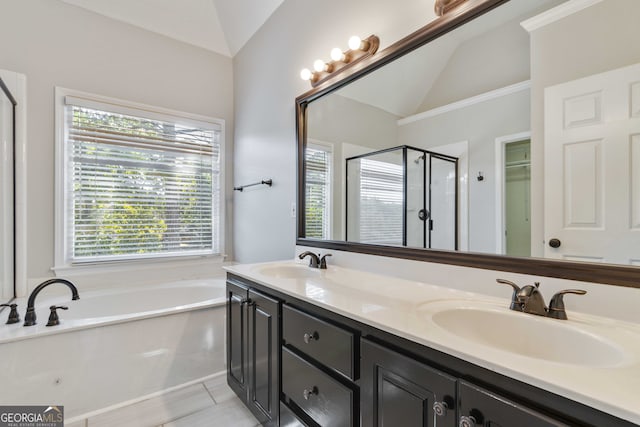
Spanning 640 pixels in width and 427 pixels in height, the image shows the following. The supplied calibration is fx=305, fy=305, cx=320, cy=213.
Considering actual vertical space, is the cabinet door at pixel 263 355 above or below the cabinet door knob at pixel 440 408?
below

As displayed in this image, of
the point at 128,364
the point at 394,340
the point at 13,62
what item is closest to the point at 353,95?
the point at 394,340

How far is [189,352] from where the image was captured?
2.11 meters

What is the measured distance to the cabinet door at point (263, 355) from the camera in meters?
1.40

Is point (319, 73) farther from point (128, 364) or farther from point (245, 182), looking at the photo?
point (128, 364)

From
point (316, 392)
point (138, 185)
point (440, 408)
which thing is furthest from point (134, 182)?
point (440, 408)

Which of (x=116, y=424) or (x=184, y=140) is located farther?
(x=184, y=140)

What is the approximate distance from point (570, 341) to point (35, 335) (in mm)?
2384

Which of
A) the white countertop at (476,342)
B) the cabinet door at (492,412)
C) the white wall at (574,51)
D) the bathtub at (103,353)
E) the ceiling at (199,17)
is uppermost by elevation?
the ceiling at (199,17)

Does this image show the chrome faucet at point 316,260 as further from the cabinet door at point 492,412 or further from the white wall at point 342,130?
the cabinet door at point 492,412

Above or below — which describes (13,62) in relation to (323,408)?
above

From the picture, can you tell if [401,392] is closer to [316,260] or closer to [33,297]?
[316,260]

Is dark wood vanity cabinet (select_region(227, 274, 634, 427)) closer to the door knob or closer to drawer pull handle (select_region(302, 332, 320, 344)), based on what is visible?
drawer pull handle (select_region(302, 332, 320, 344))

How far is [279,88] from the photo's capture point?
2.45 m

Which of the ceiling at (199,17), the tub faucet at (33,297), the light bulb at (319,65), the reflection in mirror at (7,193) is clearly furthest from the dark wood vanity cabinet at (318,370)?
the ceiling at (199,17)
